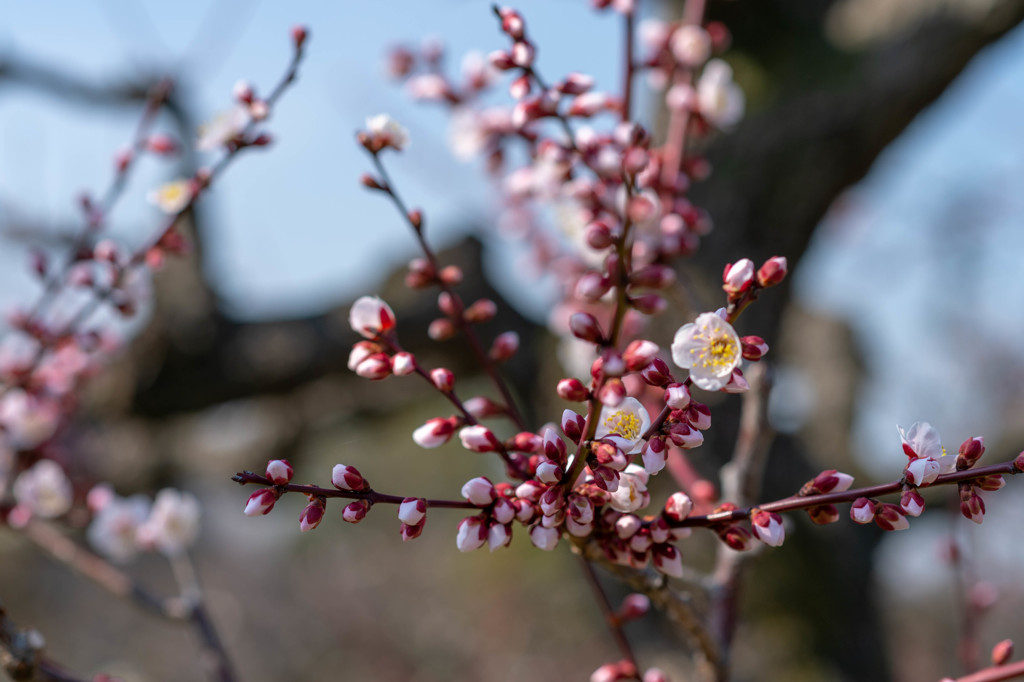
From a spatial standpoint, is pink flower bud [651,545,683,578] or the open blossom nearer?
the open blossom

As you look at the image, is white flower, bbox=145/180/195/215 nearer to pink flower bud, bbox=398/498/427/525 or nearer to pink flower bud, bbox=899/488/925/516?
pink flower bud, bbox=398/498/427/525

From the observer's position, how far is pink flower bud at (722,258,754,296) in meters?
0.60

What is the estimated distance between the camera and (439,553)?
10.1 m

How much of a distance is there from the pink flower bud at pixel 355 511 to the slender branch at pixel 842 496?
304 mm

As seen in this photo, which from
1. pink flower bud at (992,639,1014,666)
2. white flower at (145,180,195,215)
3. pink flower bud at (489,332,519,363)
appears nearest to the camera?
pink flower bud at (992,639,1014,666)

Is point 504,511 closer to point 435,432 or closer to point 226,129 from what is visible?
point 435,432

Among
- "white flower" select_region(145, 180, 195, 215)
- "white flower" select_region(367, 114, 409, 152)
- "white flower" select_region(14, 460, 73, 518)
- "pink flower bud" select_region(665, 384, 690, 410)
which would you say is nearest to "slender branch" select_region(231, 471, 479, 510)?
"pink flower bud" select_region(665, 384, 690, 410)

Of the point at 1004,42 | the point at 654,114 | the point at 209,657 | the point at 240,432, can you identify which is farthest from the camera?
the point at 240,432

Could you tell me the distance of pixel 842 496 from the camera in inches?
24.7

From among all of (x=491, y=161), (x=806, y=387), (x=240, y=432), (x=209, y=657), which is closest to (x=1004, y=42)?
(x=491, y=161)

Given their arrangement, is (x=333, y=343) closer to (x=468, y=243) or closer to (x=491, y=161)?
(x=468, y=243)

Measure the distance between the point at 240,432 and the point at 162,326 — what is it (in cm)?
82

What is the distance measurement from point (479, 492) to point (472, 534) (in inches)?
1.9

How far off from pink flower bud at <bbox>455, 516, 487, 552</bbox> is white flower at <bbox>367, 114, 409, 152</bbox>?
448 millimetres
